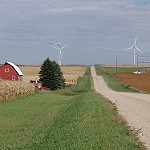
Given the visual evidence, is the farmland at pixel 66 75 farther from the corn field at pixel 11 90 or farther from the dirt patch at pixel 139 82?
the corn field at pixel 11 90

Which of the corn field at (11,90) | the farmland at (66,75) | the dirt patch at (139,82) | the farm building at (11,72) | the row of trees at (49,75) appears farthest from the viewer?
the farmland at (66,75)

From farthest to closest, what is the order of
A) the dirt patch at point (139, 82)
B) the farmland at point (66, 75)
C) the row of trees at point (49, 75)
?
the farmland at point (66, 75)
the row of trees at point (49, 75)
the dirt patch at point (139, 82)

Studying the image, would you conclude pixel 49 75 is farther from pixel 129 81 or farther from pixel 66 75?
pixel 66 75

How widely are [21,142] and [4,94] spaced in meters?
16.3

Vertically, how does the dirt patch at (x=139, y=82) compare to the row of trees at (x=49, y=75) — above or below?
below

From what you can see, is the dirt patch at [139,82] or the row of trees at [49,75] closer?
the dirt patch at [139,82]

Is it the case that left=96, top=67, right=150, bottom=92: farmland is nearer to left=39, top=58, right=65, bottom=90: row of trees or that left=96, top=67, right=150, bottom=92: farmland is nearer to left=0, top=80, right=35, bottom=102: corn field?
left=39, top=58, right=65, bottom=90: row of trees

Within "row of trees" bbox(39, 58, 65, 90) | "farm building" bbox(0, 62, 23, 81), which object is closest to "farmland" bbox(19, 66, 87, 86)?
"farm building" bbox(0, 62, 23, 81)

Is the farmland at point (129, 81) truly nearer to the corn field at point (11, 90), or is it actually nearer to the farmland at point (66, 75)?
the farmland at point (66, 75)

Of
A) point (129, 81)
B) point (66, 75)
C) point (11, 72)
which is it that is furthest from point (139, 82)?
point (66, 75)

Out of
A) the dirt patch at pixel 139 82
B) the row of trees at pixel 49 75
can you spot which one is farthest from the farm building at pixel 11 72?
the dirt patch at pixel 139 82

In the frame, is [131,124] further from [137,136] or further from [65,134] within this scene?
[65,134]

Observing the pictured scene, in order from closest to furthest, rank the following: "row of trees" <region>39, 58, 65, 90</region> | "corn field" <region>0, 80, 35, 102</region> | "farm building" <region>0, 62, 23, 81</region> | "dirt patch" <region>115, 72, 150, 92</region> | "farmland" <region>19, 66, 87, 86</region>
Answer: "corn field" <region>0, 80, 35, 102</region> < "farm building" <region>0, 62, 23, 81</region> < "dirt patch" <region>115, 72, 150, 92</region> < "row of trees" <region>39, 58, 65, 90</region> < "farmland" <region>19, 66, 87, 86</region>

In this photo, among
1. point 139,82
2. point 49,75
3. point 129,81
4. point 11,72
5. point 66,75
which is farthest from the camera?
point 66,75
